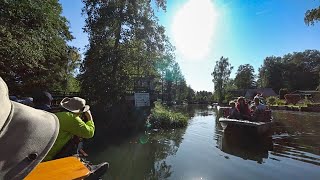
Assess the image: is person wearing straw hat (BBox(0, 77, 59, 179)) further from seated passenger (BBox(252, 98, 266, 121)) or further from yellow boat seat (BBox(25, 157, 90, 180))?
seated passenger (BBox(252, 98, 266, 121))

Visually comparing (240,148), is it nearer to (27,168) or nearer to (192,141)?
(192,141)

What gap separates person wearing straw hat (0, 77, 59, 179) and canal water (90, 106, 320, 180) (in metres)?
8.41

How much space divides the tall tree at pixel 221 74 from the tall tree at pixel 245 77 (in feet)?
70.8

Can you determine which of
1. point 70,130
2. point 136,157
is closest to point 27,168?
point 70,130

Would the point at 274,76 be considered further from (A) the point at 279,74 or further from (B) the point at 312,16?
(B) the point at 312,16

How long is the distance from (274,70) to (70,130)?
9949 cm

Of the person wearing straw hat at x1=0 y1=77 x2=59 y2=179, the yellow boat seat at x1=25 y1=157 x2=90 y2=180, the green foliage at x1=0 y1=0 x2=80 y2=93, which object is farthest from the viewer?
the green foliage at x1=0 y1=0 x2=80 y2=93

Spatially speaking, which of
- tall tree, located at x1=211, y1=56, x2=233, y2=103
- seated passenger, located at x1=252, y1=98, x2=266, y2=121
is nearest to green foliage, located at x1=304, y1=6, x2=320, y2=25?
seated passenger, located at x1=252, y1=98, x2=266, y2=121

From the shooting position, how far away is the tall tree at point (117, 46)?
2128cm

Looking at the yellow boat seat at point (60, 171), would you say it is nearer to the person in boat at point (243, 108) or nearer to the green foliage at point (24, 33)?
the green foliage at point (24, 33)

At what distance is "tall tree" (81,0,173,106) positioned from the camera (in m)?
21.3

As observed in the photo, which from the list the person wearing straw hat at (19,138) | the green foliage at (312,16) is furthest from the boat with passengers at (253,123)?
the person wearing straw hat at (19,138)

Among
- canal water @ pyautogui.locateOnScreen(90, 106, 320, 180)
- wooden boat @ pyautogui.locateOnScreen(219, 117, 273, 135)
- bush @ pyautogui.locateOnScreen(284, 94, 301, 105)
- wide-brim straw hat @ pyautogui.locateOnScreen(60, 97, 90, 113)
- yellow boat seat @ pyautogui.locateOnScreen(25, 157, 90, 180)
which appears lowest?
canal water @ pyautogui.locateOnScreen(90, 106, 320, 180)

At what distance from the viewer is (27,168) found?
3.47ft
